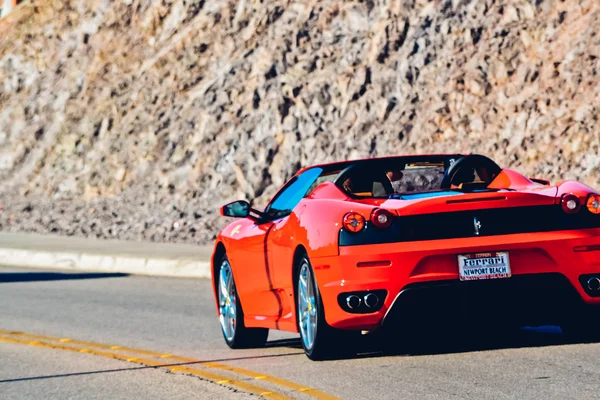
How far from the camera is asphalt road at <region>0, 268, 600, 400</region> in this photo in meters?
7.02

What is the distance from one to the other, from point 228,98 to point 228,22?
10.4ft

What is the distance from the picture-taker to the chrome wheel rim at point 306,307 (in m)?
8.27

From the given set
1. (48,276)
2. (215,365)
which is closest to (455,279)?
(215,365)

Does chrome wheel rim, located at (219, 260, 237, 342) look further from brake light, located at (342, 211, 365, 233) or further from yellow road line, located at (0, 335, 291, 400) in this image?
brake light, located at (342, 211, 365, 233)

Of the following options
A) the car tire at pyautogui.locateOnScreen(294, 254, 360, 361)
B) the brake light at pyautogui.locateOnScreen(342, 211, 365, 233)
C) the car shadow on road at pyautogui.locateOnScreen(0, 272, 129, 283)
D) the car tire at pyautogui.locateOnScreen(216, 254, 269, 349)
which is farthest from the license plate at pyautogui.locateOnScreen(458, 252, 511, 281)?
the car shadow on road at pyautogui.locateOnScreen(0, 272, 129, 283)

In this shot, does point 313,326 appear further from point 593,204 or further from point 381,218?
point 593,204

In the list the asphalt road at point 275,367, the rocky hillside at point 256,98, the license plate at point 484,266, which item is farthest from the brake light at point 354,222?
the rocky hillside at point 256,98

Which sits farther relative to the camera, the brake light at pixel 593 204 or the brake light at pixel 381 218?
the brake light at pixel 593 204

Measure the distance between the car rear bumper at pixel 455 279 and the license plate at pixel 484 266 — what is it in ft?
0.12

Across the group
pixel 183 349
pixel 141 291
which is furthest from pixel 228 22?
pixel 183 349

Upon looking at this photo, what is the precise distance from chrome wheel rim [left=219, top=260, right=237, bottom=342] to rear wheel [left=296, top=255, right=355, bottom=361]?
1.57 meters

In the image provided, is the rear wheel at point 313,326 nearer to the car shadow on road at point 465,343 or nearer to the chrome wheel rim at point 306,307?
the chrome wheel rim at point 306,307

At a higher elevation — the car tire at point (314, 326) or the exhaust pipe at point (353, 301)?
the exhaust pipe at point (353, 301)

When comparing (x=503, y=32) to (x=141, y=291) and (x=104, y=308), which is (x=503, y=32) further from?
(x=104, y=308)
